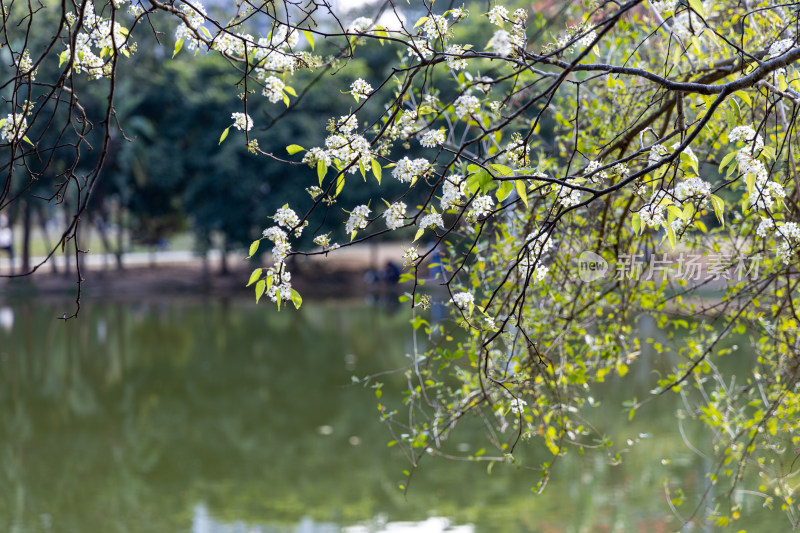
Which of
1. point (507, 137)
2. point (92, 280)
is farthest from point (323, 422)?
point (92, 280)

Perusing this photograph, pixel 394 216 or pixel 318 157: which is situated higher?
pixel 318 157

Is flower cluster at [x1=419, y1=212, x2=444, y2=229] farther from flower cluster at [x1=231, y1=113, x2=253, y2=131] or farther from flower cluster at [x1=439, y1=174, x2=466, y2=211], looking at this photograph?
flower cluster at [x1=231, y1=113, x2=253, y2=131]

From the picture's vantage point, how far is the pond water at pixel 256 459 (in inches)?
257

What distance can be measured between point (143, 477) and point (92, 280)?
57.8 ft

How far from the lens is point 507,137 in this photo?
5035 millimetres

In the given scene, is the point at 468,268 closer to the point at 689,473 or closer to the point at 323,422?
the point at 689,473

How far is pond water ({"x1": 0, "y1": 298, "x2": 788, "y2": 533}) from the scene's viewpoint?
21.4 ft

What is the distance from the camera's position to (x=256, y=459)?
322 inches

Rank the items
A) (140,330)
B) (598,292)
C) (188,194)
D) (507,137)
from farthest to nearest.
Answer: (188,194) → (140,330) → (507,137) → (598,292)

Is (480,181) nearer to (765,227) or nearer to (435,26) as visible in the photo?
(435,26)

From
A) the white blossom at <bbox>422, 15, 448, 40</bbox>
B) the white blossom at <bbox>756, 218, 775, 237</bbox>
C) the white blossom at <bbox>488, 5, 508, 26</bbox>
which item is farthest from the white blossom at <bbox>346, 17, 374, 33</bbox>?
the white blossom at <bbox>756, 218, 775, 237</bbox>

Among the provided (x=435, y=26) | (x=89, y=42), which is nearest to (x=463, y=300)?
(x=435, y=26)

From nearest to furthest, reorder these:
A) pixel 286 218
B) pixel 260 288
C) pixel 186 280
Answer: pixel 260 288, pixel 286 218, pixel 186 280

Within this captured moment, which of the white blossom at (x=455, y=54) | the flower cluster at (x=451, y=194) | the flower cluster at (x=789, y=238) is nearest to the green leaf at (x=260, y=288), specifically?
the flower cluster at (x=451, y=194)
